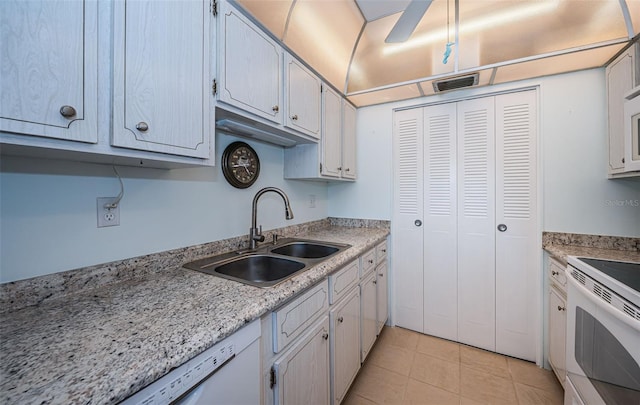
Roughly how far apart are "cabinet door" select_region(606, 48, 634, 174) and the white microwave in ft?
0.71

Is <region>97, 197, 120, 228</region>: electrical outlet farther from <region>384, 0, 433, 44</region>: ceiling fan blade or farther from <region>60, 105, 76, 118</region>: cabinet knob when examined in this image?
<region>384, 0, 433, 44</region>: ceiling fan blade

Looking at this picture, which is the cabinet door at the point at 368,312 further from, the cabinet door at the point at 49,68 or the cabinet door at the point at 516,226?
the cabinet door at the point at 49,68

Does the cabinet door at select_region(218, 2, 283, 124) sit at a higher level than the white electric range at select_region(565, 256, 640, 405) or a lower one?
higher

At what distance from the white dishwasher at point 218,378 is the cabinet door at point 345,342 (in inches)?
23.1

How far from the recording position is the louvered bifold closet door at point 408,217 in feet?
7.42

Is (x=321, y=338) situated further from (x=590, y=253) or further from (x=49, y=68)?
A: (x=590, y=253)

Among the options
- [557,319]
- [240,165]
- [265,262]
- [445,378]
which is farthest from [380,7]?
[445,378]

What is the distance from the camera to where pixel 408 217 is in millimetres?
2311

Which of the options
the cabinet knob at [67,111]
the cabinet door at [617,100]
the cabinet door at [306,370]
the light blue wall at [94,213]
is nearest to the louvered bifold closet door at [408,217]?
the cabinet door at [617,100]

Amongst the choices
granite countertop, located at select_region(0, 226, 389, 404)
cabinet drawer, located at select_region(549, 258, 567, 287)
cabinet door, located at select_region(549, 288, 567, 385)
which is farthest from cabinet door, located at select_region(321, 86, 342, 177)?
cabinet door, located at select_region(549, 288, 567, 385)

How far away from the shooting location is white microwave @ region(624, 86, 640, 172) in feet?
4.01

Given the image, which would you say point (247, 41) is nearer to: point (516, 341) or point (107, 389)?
point (107, 389)

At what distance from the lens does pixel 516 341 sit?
193cm

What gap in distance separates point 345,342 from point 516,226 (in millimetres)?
1625
